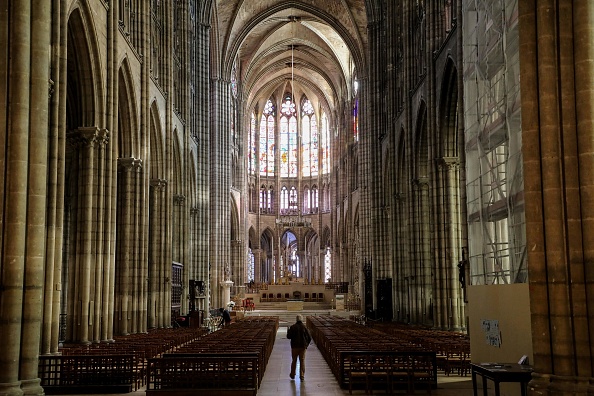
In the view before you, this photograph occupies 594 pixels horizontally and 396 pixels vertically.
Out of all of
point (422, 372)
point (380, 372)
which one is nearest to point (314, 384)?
point (380, 372)

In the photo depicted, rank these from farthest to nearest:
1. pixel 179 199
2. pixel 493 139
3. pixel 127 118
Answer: pixel 179 199 < pixel 127 118 < pixel 493 139

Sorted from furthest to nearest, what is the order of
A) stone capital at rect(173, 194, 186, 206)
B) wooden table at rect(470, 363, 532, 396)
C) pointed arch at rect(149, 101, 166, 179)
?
1. stone capital at rect(173, 194, 186, 206)
2. pointed arch at rect(149, 101, 166, 179)
3. wooden table at rect(470, 363, 532, 396)

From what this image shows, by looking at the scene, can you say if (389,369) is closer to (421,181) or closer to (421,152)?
(421,181)

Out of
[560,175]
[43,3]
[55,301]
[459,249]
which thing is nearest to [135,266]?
[55,301]

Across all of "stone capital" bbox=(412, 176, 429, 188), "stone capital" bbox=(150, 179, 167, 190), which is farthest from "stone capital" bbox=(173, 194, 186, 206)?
"stone capital" bbox=(412, 176, 429, 188)

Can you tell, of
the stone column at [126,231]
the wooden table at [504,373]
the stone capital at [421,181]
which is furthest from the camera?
the stone capital at [421,181]

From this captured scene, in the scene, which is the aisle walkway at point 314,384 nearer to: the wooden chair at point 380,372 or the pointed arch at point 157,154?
the wooden chair at point 380,372

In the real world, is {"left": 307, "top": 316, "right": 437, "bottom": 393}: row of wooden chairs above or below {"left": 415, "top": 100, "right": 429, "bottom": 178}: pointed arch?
below

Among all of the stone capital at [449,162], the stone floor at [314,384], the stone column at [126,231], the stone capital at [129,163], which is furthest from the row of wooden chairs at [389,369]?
the stone capital at [129,163]

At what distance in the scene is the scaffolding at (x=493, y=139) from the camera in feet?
49.3

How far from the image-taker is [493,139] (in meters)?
17.1

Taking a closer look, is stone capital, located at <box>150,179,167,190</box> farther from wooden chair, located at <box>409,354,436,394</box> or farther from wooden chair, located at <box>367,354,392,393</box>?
wooden chair, located at <box>409,354,436,394</box>

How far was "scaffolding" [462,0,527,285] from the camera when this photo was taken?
15023mm

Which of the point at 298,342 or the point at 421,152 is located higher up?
the point at 421,152
